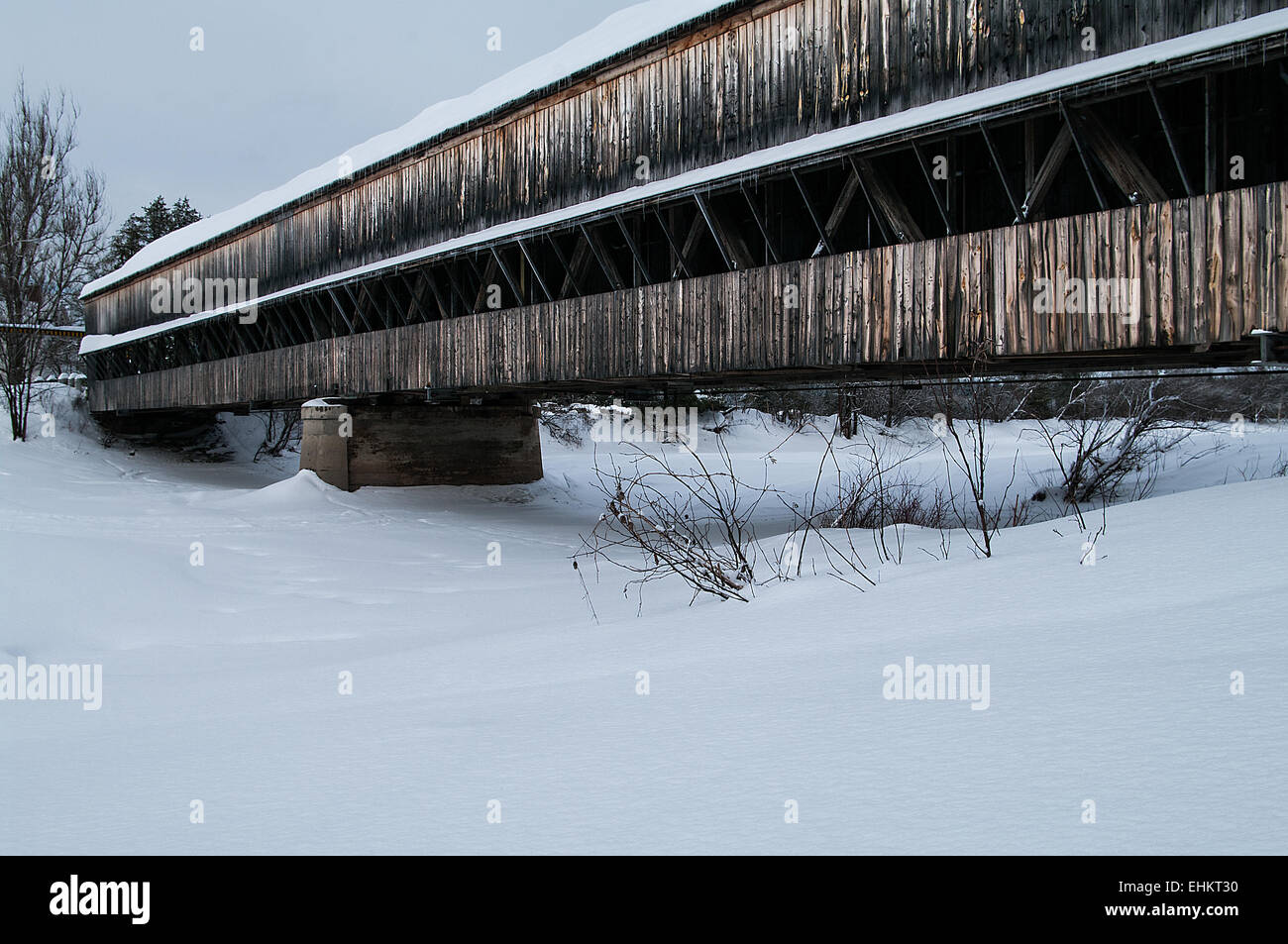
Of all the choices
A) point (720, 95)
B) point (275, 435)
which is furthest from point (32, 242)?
point (720, 95)

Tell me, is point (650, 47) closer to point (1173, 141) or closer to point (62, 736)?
point (1173, 141)

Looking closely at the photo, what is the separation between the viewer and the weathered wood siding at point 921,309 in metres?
7.03

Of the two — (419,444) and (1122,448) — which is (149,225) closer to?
(419,444)

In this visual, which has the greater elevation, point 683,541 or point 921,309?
point 921,309

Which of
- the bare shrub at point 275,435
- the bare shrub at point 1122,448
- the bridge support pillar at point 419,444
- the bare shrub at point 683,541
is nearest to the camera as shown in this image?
the bare shrub at point 683,541

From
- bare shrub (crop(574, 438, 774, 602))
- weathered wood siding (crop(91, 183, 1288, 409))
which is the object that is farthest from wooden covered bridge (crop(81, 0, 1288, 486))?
bare shrub (crop(574, 438, 774, 602))

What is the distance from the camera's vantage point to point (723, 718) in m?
2.65

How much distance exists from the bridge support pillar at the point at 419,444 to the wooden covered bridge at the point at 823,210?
0.08 metres

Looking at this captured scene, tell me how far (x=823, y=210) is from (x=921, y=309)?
12.4 feet

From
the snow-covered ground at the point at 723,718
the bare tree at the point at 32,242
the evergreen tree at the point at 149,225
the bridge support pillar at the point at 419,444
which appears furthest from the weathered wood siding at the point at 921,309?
the evergreen tree at the point at 149,225

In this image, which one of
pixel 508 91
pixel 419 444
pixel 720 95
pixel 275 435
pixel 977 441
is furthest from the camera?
pixel 275 435

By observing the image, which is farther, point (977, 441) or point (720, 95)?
point (720, 95)

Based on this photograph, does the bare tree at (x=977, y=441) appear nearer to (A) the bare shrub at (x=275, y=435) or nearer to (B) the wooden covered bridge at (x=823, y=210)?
(B) the wooden covered bridge at (x=823, y=210)

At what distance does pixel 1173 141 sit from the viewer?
717 centimetres
